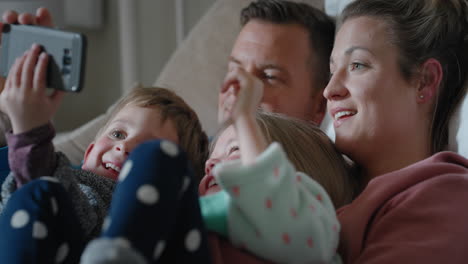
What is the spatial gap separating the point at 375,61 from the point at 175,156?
54 centimetres

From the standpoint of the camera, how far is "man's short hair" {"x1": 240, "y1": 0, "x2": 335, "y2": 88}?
1.52 metres

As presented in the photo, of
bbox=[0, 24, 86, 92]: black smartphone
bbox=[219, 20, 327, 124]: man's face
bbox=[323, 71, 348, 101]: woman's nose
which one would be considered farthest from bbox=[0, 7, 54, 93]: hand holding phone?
bbox=[219, 20, 327, 124]: man's face

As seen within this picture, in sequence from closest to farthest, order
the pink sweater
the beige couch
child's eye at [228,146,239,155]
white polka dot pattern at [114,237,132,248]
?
1. white polka dot pattern at [114,237,132,248]
2. the pink sweater
3. child's eye at [228,146,239,155]
4. the beige couch

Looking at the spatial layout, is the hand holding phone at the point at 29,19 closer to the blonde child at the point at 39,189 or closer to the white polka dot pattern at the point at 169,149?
the blonde child at the point at 39,189

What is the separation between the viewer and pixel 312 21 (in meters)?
1.55

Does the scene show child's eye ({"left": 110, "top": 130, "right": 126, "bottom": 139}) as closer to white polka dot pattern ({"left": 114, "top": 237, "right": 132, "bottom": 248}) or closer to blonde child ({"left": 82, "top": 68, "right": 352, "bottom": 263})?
blonde child ({"left": 82, "top": 68, "right": 352, "bottom": 263})

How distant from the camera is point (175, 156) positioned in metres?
0.62

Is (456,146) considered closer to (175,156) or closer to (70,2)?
(175,156)

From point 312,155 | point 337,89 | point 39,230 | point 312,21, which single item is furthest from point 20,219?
point 312,21

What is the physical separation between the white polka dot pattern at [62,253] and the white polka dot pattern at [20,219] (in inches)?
2.2

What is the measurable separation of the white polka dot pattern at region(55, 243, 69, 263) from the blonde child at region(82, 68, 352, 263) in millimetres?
141

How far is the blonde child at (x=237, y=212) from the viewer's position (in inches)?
22.4

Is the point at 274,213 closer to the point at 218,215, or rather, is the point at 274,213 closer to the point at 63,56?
the point at 218,215

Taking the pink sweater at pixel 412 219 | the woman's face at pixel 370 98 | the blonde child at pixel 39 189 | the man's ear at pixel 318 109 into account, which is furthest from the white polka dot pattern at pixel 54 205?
the man's ear at pixel 318 109
